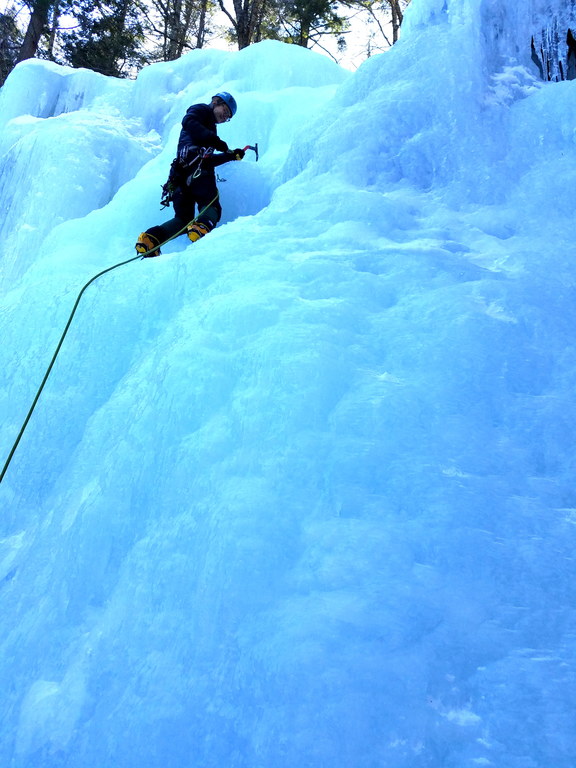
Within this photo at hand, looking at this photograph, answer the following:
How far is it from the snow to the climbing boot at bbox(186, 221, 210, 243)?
1.72 feet

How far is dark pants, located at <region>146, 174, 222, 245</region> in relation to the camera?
10.7 ft

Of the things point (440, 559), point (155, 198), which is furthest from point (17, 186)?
point (440, 559)

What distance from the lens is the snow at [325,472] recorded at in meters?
1.09

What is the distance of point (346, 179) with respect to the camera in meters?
2.85

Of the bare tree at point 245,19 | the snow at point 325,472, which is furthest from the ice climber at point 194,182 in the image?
the bare tree at point 245,19

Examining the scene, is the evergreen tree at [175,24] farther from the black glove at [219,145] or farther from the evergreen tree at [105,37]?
the black glove at [219,145]

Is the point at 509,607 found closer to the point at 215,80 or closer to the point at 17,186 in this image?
the point at 17,186

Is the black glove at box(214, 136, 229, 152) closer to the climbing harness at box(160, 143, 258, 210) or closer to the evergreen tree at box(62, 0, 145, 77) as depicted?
the climbing harness at box(160, 143, 258, 210)

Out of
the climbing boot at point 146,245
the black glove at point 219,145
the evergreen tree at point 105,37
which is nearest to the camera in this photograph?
the climbing boot at point 146,245

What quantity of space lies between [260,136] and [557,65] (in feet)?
7.03

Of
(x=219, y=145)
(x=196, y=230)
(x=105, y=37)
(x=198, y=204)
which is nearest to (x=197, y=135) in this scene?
(x=219, y=145)

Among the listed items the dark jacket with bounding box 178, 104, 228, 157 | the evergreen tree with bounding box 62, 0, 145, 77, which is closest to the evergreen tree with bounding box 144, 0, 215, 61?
the evergreen tree with bounding box 62, 0, 145, 77

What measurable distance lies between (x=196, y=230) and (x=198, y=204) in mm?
270

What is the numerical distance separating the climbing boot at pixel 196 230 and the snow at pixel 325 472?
52cm
